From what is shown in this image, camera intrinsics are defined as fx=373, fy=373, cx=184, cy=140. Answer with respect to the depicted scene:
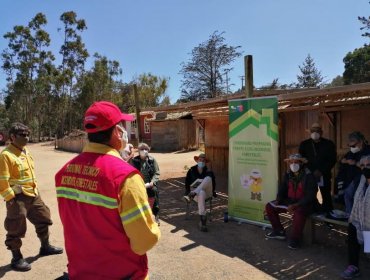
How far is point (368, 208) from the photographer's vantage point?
14.4ft

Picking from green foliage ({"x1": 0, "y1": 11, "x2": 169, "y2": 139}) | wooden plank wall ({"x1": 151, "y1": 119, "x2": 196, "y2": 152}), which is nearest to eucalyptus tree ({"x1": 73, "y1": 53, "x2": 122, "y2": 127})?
green foliage ({"x1": 0, "y1": 11, "x2": 169, "y2": 139})

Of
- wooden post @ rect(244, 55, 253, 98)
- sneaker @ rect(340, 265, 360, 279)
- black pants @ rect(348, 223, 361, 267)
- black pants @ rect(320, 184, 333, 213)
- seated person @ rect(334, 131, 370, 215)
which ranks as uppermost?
wooden post @ rect(244, 55, 253, 98)

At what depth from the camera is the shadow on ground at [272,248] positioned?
15.4ft

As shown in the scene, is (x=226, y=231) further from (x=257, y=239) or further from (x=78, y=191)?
(x=78, y=191)

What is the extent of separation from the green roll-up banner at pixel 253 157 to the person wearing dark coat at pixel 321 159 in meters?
0.61

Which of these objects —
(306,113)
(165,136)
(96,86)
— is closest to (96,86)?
(96,86)

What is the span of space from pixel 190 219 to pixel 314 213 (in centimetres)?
253

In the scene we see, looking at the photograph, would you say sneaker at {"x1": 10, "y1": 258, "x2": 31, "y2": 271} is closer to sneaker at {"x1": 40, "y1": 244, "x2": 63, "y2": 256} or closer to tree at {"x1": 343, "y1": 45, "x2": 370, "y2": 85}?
sneaker at {"x1": 40, "y1": 244, "x2": 63, "y2": 256}

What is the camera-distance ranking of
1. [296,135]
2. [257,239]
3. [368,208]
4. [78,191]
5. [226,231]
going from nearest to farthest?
[78,191] → [368,208] → [257,239] → [226,231] → [296,135]

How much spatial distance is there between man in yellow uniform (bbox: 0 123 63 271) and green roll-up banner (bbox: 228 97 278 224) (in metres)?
3.40

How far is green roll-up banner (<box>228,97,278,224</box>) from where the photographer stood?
625 cm

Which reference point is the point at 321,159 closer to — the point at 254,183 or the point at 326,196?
the point at 326,196

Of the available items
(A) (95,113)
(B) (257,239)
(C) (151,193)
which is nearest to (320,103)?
(B) (257,239)

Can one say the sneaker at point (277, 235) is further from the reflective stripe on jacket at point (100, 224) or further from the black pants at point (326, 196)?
the reflective stripe on jacket at point (100, 224)
